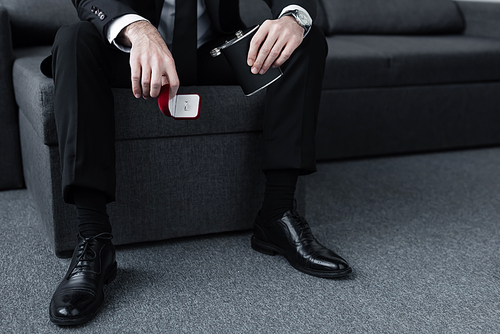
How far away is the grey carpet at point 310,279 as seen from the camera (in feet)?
3.13

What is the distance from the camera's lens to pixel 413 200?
65.0 inches

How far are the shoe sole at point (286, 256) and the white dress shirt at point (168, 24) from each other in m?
0.50

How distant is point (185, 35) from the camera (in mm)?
1213

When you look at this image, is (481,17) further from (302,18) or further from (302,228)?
(302,228)

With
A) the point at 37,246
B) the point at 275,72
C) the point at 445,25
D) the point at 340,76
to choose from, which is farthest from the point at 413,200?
the point at 445,25

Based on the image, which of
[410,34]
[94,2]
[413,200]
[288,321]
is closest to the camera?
[288,321]

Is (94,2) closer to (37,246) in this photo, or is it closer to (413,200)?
(37,246)

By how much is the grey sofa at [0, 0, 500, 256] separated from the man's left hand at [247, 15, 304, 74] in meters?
Result: 0.20

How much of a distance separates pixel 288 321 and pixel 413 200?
0.85 metres

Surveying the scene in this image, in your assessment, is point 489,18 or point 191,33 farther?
point 489,18

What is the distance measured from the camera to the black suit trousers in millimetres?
1019

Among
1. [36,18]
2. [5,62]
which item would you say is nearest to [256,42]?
[5,62]

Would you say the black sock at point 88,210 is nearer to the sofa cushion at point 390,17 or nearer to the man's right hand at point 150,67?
the man's right hand at point 150,67

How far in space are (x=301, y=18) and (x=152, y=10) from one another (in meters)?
0.35
